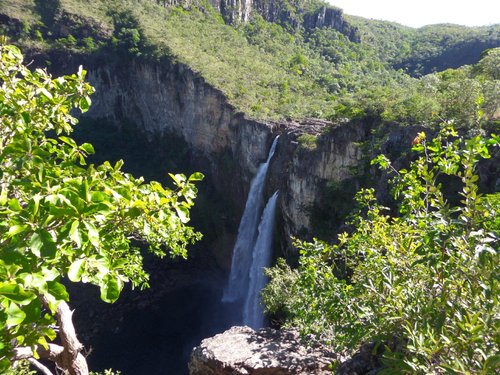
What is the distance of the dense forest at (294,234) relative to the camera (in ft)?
7.27

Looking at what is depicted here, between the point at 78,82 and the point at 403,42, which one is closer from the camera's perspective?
the point at 78,82

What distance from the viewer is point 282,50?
5378 cm

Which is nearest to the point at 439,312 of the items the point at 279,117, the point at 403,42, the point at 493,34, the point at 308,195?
the point at 308,195

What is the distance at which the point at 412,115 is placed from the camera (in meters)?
15.7

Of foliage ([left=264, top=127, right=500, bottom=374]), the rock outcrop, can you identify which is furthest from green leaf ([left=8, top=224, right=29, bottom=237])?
the rock outcrop

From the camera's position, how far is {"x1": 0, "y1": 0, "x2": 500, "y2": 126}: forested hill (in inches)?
754

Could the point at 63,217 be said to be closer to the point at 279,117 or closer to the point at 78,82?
the point at 78,82

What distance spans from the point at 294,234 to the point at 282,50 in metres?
40.2

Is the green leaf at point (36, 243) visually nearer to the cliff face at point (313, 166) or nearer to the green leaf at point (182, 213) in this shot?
the green leaf at point (182, 213)

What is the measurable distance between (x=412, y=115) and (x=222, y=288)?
2102cm

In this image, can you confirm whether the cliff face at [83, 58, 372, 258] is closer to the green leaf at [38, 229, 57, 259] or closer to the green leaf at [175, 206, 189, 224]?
the green leaf at [175, 206, 189, 224]

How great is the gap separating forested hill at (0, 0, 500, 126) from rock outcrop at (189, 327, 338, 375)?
9870mm

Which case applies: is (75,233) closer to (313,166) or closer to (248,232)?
(313,166)

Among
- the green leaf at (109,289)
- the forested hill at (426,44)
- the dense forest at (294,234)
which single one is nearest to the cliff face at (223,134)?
the dense forest at (294,234)
